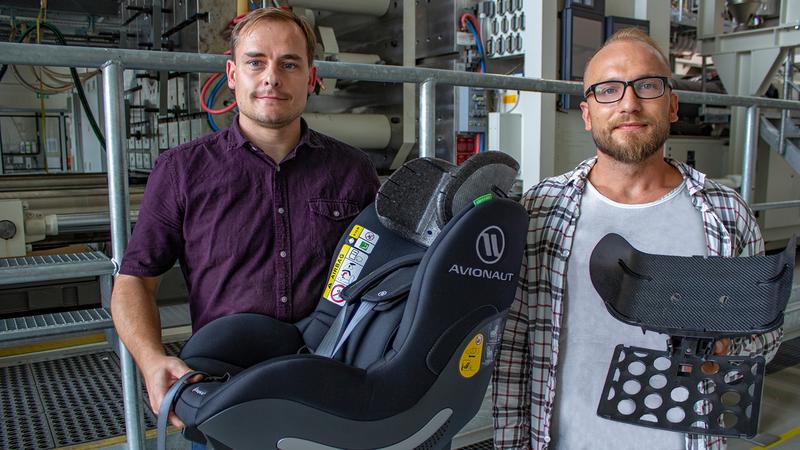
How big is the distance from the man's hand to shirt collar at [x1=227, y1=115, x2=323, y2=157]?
0.41 meters

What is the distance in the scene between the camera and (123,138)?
124 centimetres

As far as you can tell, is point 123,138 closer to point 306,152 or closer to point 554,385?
point 306,152

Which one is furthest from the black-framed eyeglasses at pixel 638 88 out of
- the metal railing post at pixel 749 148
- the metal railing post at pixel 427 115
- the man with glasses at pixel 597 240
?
the metal railing post at pixel 749 148

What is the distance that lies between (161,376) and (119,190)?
0.43 m

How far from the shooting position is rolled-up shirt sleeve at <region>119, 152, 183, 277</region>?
3.75 feet

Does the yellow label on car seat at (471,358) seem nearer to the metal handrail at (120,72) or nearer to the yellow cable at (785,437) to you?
the metal handrail at (120,72)

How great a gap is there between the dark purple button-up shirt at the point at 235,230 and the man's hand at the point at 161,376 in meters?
0.18

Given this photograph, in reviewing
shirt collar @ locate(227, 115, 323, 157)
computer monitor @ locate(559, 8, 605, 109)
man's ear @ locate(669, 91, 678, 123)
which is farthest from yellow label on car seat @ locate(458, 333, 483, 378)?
computer monitor @ locate(559, 8, 605, 109)

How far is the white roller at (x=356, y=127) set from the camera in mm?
3809

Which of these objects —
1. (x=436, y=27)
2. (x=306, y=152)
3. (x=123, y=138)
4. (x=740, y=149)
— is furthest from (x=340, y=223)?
(x=740, y=149)

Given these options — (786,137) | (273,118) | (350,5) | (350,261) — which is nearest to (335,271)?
(350,261)

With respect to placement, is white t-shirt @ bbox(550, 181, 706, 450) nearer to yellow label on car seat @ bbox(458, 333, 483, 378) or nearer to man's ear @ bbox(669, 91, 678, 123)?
man's ear @ bbox(669, 91, 678, 123)

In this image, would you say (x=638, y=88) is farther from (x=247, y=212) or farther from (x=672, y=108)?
(x=247, y=212)

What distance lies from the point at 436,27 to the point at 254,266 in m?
3.25
